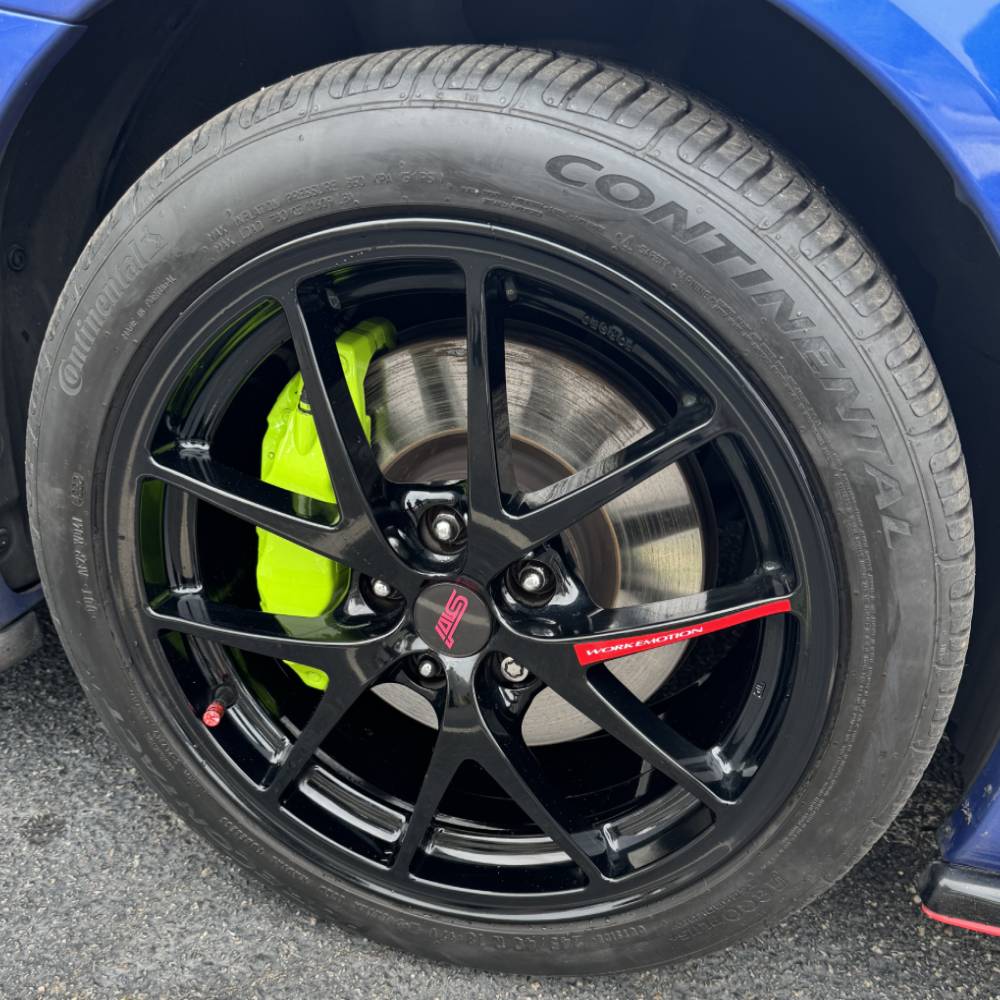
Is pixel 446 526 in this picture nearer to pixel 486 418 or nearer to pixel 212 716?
pixel 486 418

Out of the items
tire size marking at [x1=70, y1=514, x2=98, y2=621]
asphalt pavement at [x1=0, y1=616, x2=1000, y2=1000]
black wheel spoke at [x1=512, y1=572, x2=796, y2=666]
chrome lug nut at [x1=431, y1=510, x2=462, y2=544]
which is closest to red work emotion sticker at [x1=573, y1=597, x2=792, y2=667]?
black wheel spoke at [x1=512, y1=572, x2=796, y2=666]

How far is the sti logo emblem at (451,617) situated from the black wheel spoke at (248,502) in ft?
0.52

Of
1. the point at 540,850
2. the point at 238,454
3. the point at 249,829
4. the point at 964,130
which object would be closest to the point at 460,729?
the point at 540,850

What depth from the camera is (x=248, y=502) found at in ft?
4.21

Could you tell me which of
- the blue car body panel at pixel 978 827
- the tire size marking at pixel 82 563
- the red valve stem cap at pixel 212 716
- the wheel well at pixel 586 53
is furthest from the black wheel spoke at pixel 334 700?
the blue car body panel at pixel 978 827

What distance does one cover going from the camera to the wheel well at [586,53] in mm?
1189

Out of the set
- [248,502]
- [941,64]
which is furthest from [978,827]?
[248,502]

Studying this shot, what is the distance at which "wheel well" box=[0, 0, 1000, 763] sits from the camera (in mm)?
1189

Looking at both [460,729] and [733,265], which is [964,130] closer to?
[733,265]

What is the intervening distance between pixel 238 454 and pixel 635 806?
81cm

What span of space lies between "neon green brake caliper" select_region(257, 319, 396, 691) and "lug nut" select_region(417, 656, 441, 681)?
16 cm

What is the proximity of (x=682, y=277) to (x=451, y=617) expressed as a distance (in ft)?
1.76

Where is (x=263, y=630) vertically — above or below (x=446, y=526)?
below

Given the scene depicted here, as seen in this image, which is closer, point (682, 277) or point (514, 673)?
point (682, 277)
